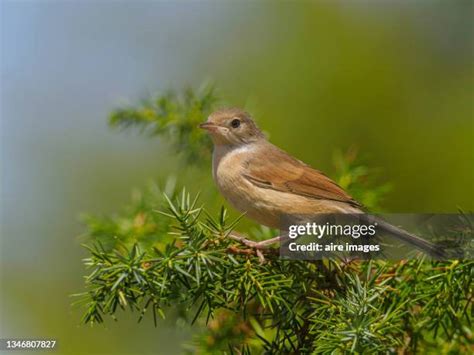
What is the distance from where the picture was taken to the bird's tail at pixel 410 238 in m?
2.49

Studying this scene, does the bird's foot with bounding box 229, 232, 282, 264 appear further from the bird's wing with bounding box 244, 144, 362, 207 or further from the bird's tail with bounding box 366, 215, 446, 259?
the bird's wing with bounding box 244, 144, 362, 207

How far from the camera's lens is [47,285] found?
3.75 meters

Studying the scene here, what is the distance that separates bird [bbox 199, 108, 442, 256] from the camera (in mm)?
3158

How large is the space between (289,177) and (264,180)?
0.68 ft

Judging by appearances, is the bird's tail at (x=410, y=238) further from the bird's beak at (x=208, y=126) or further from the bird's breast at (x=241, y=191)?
the bird's beak at (x=208, y=126)

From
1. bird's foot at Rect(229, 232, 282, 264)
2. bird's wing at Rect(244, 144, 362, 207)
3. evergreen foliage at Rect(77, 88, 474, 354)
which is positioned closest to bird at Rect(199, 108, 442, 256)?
bird's wing at Rect(244, 144, 362, 207)

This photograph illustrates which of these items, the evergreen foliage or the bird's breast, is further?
the bird's breast

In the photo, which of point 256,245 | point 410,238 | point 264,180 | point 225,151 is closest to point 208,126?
point 225,151

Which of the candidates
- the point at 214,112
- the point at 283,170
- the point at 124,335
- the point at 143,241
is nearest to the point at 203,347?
the point at 143,241

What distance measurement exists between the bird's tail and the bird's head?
3.73ft

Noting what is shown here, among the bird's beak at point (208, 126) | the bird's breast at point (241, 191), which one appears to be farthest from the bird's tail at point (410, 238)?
the bird's beak at point (208, 126)

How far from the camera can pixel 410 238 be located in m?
2.62

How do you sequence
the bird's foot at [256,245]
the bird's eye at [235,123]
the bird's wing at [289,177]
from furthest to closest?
1. the bird's eye at [235,123]
2. the bird's wing at [289,177]
3. the bird's foot at [256,245]

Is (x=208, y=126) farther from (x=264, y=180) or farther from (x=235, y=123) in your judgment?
(x=264, y=180)
